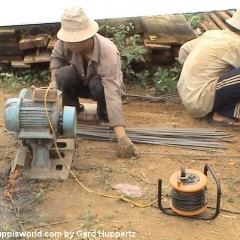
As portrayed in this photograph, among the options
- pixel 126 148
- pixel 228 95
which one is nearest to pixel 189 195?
pixel 126 148

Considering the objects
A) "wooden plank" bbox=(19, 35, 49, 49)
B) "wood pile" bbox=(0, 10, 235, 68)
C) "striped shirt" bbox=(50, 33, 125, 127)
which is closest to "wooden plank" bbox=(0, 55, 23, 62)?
"wood pile" bbox=(0, 10, 235, 68)

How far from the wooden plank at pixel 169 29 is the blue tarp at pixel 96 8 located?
7.2 inches

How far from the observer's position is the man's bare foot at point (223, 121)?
5742mm

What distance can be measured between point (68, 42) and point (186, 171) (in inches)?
65.6

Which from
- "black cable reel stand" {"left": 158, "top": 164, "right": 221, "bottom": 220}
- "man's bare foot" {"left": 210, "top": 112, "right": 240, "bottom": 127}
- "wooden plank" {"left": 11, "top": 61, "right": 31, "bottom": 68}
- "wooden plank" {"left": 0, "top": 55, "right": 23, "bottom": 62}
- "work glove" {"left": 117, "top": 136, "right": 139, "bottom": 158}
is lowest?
"wooden plank" {"left": 11, "top": 61, "right": 31, "bottom": 68}

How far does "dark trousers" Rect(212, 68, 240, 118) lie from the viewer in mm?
5531

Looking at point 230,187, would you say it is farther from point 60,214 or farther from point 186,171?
point 60,214

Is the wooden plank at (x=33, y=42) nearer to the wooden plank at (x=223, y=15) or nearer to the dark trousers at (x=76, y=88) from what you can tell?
the dark trousers at (x=76, y=88)

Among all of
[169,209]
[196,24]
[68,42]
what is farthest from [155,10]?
[169,209]

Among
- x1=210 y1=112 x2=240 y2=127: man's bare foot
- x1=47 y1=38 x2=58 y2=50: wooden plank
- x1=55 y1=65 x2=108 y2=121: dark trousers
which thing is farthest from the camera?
x1=47 y1=38 x2=58 y2=50: wooden plank

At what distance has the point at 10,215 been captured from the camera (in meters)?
4.05

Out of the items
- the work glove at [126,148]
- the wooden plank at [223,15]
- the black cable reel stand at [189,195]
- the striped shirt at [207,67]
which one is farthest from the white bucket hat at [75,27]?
the wooden plank at [223,15]

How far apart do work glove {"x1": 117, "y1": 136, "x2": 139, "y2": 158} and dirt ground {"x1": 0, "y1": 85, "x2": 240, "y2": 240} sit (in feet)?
0.18

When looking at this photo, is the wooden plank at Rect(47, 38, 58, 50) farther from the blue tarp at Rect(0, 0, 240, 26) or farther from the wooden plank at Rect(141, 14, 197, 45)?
the wooden plank at Rect(141, 14, 197, 45)
